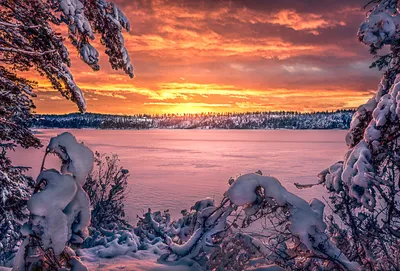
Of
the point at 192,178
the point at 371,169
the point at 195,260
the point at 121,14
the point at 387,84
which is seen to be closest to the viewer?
the point at 371,169

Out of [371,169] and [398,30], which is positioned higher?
[398,30]

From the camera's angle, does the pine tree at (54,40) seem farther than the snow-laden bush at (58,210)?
Yes

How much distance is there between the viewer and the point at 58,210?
9.47 feet

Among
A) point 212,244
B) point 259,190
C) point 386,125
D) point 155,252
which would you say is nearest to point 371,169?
point 386,125

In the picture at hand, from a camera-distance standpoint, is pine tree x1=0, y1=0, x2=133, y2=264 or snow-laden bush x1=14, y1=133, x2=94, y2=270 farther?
pine tree x1=0, y1=0, x2=133, y2=264

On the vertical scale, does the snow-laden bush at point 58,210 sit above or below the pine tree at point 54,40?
below

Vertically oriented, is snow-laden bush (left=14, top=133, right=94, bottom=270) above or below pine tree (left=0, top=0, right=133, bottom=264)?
below

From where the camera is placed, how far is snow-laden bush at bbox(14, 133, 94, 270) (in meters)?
2.85

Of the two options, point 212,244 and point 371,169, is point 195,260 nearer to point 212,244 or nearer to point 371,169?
point 212,244

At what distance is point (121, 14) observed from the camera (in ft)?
14.5

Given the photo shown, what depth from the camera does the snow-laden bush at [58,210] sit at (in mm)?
2850

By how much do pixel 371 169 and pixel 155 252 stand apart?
4.03 meters

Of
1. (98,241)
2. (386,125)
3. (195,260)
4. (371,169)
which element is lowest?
(98,241)

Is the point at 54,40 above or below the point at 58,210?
above
